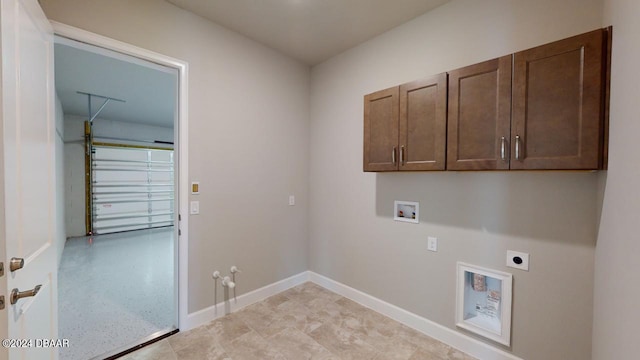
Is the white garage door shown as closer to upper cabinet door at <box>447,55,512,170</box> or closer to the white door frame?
the white door frame

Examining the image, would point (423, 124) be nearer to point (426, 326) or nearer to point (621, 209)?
point (621, 209)

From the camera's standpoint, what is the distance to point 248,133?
2.71 meters

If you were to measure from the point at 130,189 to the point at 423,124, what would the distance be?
7.45 m

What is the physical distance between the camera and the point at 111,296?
2918 millimetres

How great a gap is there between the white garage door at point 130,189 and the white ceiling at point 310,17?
5.82 m

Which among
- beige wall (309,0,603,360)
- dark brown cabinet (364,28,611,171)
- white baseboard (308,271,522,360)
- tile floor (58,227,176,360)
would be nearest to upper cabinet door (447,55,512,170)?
dark brown cabinet (364,28,611,171)

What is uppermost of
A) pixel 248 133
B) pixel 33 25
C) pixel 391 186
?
pixel 33 25

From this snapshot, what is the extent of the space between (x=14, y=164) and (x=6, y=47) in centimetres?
46

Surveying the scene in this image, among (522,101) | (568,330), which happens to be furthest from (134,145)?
(568,330)

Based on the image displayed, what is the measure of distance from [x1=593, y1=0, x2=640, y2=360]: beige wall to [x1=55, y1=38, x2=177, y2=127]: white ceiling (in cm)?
285

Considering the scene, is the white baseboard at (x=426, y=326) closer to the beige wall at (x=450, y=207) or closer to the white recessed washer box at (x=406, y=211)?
the beige wall at (x=450, y=207)

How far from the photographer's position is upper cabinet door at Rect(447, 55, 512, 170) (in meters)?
1.60

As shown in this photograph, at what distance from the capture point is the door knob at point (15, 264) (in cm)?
98

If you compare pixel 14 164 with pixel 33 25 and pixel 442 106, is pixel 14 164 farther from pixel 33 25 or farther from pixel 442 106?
pixel 442 106
